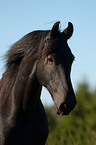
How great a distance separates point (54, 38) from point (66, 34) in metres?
0.34

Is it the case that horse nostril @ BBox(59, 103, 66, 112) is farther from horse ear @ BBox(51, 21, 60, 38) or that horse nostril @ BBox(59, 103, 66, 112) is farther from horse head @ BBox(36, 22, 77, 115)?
horse ear @ BBox(51, 21, 60, 38)

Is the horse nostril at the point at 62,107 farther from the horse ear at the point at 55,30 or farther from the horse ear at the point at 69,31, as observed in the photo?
the horse ear at the point at 69,31

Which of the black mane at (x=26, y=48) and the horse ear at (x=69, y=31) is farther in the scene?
the horse ear at (x=69, y=31)

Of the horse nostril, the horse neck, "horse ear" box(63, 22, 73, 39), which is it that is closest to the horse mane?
the horse neck

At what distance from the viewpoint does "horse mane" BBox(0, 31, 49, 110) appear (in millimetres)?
3908

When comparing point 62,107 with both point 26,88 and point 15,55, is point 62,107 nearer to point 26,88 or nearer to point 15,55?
point 26,88

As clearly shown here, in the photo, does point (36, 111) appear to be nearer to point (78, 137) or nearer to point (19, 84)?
point (19, 84)

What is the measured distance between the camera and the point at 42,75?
3619mm

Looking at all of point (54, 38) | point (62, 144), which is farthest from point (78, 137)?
point (54, 38)

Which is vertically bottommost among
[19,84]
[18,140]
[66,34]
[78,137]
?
[78,137]

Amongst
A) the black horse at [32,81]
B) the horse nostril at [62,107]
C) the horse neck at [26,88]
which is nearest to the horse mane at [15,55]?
the black horse at [32,81]

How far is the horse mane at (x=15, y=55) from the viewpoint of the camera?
391 cm

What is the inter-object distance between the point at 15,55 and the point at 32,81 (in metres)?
0.57

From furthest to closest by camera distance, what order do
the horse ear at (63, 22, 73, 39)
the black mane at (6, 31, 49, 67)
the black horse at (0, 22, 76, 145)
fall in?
the horse ear at (63, 22, 73, 39)
the black mane at (6, 31, 49, 67)
the black horse at (0, 22, 76, 145)
